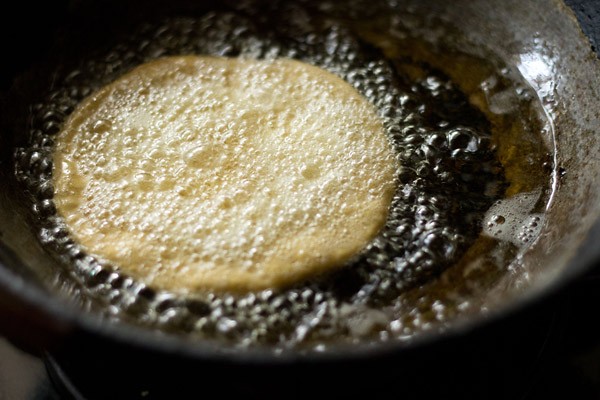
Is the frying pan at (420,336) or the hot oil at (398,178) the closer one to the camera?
the frying pan at (420,336)

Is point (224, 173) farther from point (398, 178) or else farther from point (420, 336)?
point (420, 336)

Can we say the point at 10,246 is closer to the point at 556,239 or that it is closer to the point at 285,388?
the point at 285,388

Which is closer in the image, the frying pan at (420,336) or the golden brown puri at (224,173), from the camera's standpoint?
the frying pan at (420,336)

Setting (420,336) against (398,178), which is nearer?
(420,336)

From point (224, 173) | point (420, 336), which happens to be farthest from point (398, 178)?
point (420, 336)

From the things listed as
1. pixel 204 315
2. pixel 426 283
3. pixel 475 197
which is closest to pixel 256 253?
pixel 204 315
